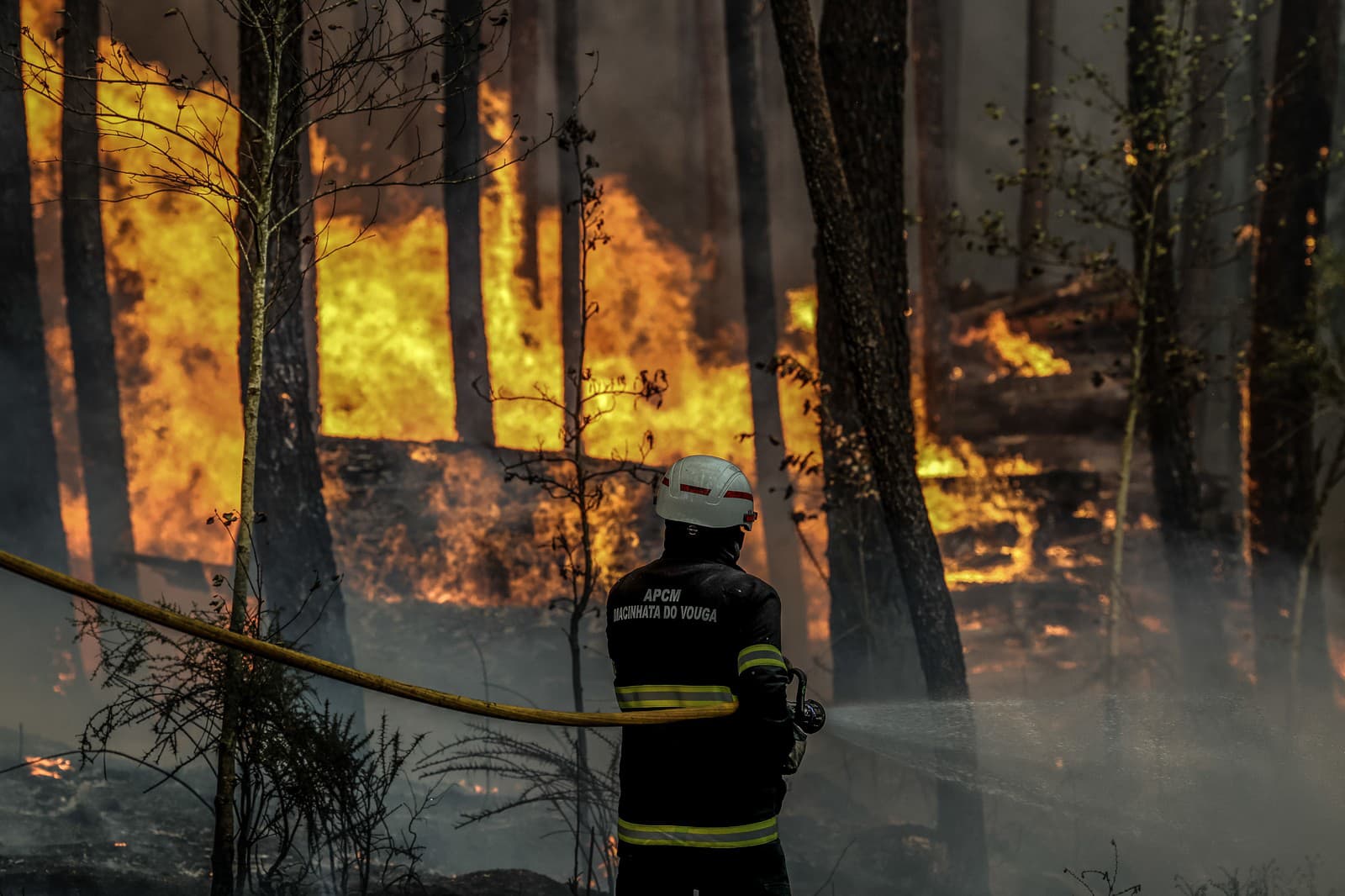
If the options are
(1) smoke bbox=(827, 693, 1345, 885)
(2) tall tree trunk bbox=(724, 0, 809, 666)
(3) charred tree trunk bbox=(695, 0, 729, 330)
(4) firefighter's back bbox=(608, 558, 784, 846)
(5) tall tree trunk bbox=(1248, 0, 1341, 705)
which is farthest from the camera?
(3) charred tree trunk bbox=(695, 0, 729, 330)

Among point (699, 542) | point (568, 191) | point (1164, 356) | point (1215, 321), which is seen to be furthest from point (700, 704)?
point (568, 191)

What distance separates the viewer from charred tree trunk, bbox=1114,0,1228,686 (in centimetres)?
1073

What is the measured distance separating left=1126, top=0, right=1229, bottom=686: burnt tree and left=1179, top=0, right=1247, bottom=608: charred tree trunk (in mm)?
1334

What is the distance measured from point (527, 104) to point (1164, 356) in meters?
11.7

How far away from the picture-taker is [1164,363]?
10891 millimetres

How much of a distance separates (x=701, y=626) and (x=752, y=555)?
553 inches

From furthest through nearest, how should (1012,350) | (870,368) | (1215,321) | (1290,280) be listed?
(1012,350), (1215,321), (1290,280), (870,368)

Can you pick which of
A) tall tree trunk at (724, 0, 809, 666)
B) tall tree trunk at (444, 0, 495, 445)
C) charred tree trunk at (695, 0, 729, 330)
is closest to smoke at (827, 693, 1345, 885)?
tall tree trunk at (724, 0, 809, 666)

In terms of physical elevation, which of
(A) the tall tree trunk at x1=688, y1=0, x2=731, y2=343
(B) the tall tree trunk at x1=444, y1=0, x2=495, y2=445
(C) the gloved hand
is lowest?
(C) the gloved hand

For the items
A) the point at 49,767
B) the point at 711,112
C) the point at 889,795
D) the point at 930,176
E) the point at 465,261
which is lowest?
the point at 889,795

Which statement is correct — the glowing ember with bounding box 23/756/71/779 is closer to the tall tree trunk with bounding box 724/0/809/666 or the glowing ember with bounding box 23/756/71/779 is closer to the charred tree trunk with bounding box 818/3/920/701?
the charred tree trunk with bounding box 818/3/920/701

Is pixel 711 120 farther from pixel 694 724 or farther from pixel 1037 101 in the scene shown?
pixel 694 724

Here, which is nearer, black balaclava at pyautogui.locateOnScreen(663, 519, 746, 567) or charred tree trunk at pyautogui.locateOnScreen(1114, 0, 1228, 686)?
black balaclava at pyautogui.locateOnScreen(663, 519, 746, 567)

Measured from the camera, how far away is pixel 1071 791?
416 inches
